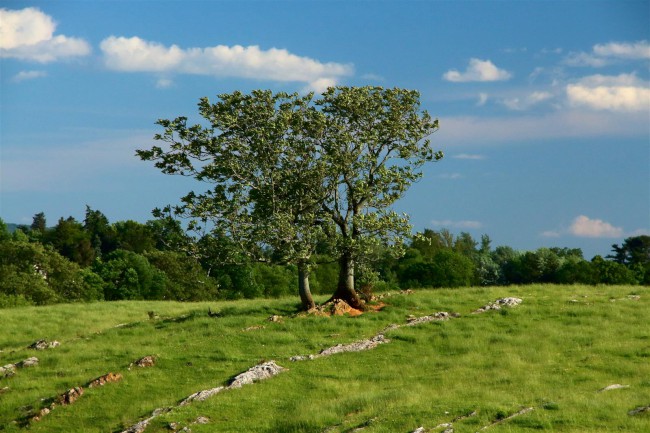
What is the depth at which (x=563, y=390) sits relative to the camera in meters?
32.5

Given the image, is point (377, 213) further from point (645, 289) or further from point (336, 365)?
point (645, 289)

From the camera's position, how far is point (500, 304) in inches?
2094

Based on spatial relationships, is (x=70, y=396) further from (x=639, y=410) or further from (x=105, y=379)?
(x=639, y=410)

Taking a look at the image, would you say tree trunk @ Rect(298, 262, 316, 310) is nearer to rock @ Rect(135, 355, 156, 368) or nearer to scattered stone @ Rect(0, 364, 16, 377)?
rock @ Rect(135, 355, 156, 368)

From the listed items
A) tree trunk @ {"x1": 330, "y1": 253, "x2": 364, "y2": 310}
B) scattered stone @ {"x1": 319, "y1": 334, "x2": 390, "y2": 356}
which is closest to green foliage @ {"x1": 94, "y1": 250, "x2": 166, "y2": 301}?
tree trunk @ {"x1": 330, "y1": 253, "x2": 364, "y2": 310}

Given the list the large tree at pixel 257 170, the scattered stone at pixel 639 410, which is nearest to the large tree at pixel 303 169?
the large tree at pixel 257 170

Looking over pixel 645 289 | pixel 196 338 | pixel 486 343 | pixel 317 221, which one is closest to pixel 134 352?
pixel 196 338

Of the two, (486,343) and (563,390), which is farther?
(486,343)

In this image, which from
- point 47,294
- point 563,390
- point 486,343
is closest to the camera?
point 563,390

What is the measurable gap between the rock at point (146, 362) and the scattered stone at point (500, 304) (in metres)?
21.2

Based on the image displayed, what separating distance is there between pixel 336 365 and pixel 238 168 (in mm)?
17524

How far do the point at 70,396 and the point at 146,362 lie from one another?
208 inches

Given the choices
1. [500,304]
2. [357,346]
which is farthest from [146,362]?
[500,304]

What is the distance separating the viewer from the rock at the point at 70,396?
3662 centimetres
